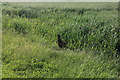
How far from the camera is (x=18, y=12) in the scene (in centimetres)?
1295

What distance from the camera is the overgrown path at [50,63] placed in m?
5.85

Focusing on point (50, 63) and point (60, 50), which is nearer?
point (50, 63)

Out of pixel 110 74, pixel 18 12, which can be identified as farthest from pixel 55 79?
pixel 18 12

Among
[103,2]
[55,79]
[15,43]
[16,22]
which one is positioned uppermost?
[103,2]

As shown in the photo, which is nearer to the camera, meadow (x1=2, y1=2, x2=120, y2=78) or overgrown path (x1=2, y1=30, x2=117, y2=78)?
overgrown path (x1=2, y1=30, x2=117, y2=78)

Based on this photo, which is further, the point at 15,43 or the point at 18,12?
the point at 18,12

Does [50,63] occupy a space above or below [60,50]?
below

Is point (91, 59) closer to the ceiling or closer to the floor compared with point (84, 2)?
closer to the floor

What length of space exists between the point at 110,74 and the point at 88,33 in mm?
2434

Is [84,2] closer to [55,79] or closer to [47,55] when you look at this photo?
[47,55]

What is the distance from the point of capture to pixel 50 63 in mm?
6465

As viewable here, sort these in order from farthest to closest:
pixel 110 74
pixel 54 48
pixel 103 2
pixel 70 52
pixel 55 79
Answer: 1. pixel 103 2
2. pixel 54 48
3. pixel 70 52
4. pixel 110 74
5. pixel 55 79

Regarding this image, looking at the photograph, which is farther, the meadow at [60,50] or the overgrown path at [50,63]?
the meadow at [60,50]

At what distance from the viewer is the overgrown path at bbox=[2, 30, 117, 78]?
19.2 ft
